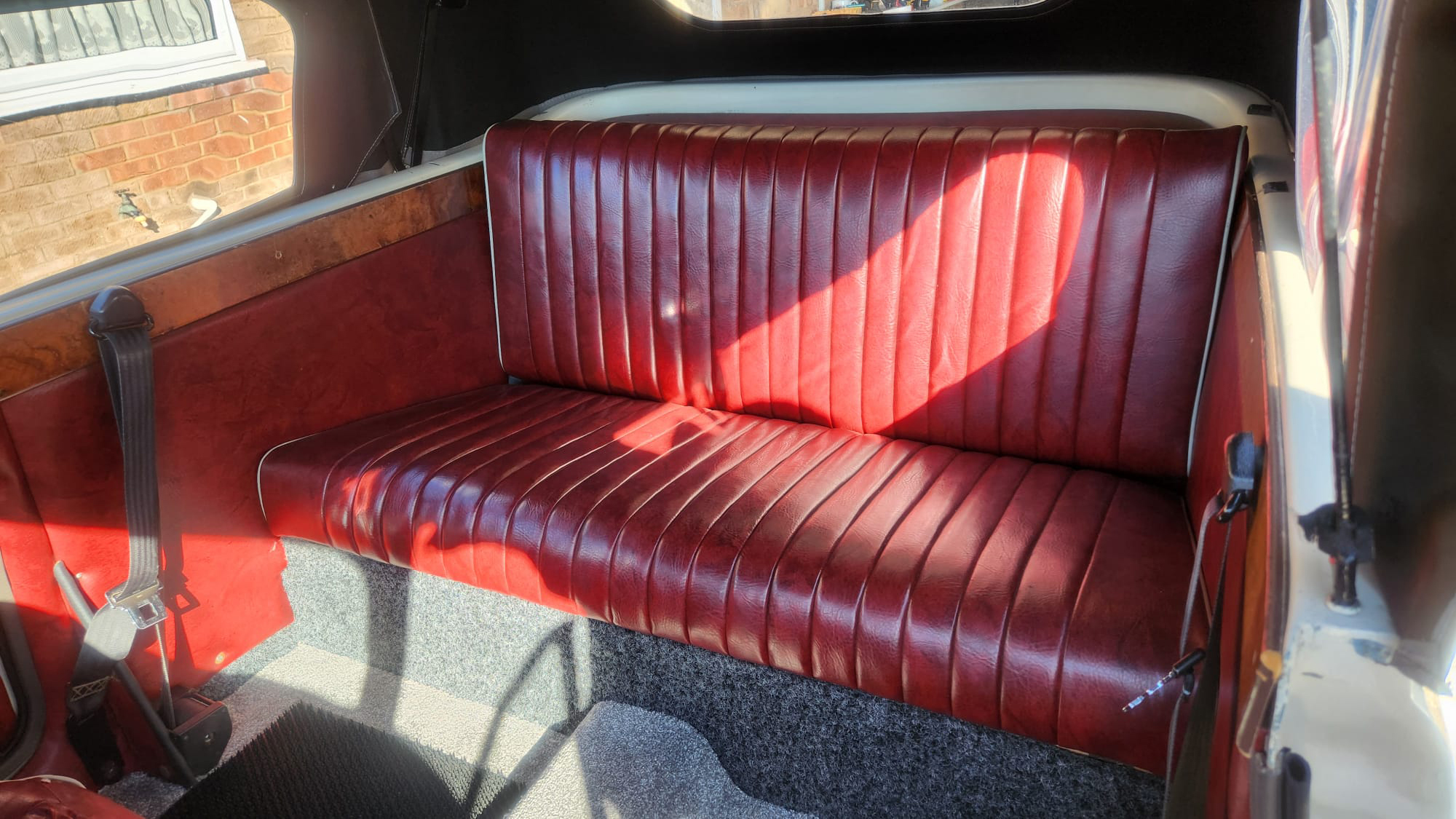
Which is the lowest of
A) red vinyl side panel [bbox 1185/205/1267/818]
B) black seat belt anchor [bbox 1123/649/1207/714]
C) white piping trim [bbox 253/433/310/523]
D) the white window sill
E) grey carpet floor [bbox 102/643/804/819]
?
grey carpet floor [bbox 102/643/804/819]

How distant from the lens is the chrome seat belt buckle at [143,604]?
1.58 metres

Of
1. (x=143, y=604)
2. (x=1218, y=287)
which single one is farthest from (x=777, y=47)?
(x=143, y=604)

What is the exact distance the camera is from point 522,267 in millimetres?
2129

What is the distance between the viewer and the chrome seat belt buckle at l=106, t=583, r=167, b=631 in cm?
158

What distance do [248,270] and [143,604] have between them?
63cm

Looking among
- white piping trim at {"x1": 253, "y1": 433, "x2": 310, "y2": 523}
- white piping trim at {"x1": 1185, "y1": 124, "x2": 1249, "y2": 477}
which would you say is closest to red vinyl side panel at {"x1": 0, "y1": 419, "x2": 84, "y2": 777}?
white piping trim at {"x1": 253, "y1": 433, "x2": 310, "y2": 523}

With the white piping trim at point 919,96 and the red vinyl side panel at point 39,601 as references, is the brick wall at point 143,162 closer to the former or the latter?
the red vinyl side panel at point 39,601

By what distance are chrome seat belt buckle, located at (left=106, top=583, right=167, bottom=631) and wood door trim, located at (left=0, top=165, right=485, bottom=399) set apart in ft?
1.24

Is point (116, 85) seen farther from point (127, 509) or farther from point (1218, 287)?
point (1218, 287)

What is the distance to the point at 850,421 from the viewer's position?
1.86m

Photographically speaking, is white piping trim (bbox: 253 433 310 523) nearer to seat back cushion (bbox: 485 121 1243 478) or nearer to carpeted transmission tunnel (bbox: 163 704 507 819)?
carpeted transmission tunnel (bbox: 163 704 507 819)

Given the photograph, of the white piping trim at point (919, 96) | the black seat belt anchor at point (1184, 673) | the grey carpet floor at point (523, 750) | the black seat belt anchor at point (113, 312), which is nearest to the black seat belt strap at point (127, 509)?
the black seat belt anchor at point (113, 312)

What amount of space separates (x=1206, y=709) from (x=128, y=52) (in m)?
2.13

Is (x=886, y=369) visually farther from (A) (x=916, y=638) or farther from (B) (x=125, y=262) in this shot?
(B) (x=125, y=262)
